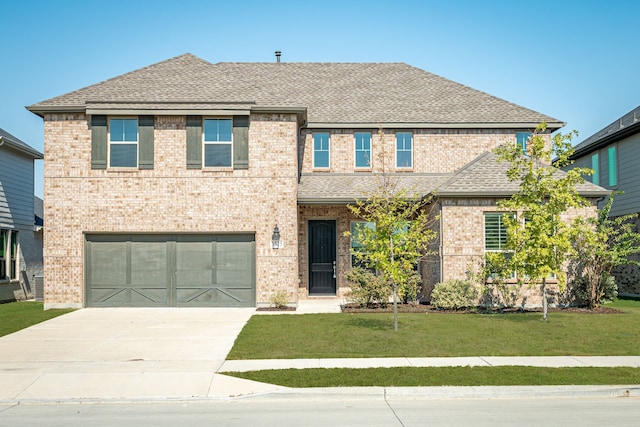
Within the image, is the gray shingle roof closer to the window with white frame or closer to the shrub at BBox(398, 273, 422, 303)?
the window with white frame

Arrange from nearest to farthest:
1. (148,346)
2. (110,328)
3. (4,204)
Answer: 1. (148,346)
2. (110,328)
3. (4,204)

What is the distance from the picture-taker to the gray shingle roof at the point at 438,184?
19016 mm

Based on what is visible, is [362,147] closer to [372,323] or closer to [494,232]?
[494,232]

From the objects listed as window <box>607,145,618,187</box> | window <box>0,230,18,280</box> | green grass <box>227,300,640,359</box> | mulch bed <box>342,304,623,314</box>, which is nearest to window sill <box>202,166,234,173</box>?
green grass <box>227,300,640,359</box>

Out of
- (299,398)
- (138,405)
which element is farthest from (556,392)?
(138,405)

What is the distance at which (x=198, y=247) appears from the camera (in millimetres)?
19625

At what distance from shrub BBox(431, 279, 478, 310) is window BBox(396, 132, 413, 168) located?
19.4ft

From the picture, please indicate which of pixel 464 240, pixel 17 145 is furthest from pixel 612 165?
pixel 17 145

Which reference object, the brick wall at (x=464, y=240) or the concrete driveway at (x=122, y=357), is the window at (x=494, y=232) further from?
the concrete driveway at (x=122, y=357)

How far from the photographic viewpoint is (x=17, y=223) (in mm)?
25562

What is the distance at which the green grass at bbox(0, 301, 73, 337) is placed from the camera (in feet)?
51.9

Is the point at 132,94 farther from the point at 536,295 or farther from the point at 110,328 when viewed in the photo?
the point at 536,295

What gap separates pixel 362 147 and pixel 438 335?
10.6m

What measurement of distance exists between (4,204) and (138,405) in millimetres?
19017
